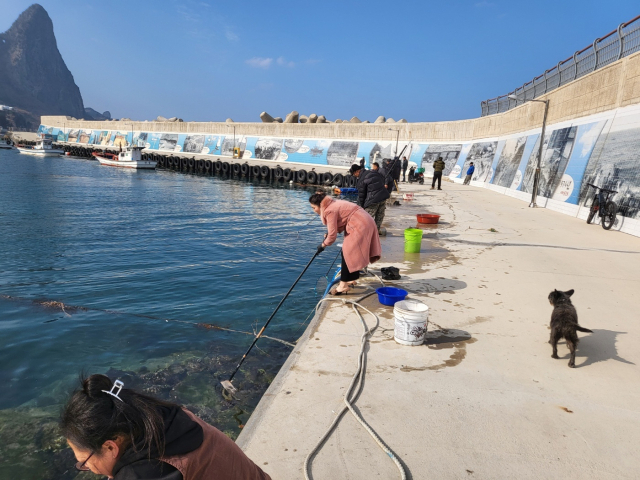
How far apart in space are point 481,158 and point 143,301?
24.9 meters

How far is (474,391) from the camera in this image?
138 inches

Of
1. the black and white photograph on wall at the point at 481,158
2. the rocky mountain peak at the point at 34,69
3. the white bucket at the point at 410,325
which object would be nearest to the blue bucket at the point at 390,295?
the white bucket at the point at 410,325

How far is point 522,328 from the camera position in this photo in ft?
15.8

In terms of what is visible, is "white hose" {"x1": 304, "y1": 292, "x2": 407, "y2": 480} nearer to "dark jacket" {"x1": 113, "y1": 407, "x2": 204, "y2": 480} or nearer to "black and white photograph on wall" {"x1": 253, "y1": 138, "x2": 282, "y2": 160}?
"dark jacket" {"x1": 113, "y1": 407, "x2": 204, "y2": 480}

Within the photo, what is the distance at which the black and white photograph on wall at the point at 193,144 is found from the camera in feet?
171

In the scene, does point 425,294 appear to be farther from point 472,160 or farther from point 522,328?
point 472,160

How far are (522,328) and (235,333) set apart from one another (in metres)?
3.99

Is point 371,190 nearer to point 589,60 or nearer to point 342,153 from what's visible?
point 589,60

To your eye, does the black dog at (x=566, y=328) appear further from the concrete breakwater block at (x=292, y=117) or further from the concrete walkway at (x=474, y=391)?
the concrete breakwater block at (x=292, y=117)

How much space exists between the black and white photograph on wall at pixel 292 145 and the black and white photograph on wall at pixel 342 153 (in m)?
4.28

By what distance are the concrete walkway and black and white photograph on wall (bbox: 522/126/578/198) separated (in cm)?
1001

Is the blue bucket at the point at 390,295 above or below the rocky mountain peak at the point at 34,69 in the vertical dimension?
below

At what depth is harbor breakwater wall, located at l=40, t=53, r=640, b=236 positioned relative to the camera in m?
11.9

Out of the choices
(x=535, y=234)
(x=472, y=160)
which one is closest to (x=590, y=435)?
(x=535, y=234)
